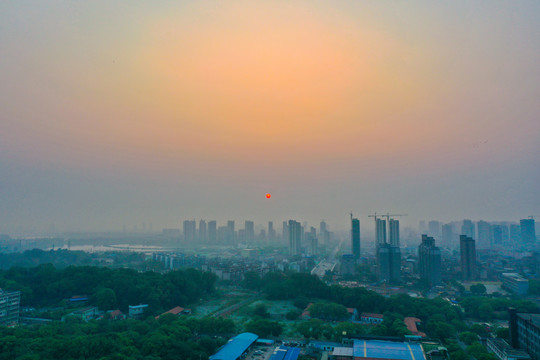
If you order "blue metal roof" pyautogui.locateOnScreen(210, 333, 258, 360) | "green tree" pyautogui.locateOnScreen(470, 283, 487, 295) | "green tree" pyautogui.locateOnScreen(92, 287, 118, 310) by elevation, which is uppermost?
"green tree" pyautogui.locateOnScreen(92, 287, 118, 310)

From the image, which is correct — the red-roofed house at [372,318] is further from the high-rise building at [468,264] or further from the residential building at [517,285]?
the high-rise building at [468,264]

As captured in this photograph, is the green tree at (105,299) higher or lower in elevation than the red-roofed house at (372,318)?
higher

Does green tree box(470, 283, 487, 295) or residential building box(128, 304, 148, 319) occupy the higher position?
residential building box(128, 304, 148, 319)

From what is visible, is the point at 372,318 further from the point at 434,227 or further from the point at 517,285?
the point at 434,227

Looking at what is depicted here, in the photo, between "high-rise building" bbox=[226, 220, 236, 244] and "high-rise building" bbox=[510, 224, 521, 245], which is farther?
"high-rise building" bbox=[226, 220, 236, 244]

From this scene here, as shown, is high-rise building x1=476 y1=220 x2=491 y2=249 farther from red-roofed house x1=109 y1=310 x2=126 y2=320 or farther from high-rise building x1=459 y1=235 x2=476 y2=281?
red-roofed house x1=109 y1=310 x2=126 y2=320

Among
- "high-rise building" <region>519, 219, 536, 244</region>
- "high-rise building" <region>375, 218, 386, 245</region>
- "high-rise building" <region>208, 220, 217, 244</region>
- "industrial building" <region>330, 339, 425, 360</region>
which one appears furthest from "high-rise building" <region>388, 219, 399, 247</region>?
"high-rise building" <region>208, 220, 217, 244</region>

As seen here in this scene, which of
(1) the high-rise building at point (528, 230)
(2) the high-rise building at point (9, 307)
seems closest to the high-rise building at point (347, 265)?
(2) the high-rise building at point (9, 307)
